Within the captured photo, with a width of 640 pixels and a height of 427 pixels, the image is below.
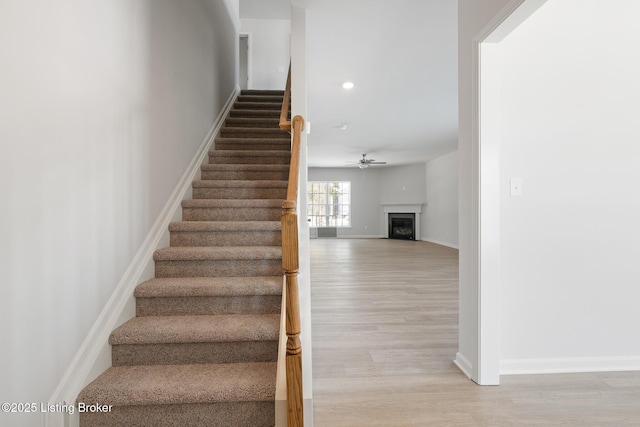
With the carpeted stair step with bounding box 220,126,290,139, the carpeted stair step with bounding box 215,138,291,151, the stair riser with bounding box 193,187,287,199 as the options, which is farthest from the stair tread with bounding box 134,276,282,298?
the carpeted stair step with bounding box 220,126,290,139

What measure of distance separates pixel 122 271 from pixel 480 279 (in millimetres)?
2271

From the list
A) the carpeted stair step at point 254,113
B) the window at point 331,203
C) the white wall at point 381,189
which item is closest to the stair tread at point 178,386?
the carpeted stair step at point 254,113

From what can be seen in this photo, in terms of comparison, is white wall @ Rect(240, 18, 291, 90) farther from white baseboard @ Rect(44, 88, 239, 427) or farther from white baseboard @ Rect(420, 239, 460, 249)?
white baseboard @ Rect(420, 239, 460, 249)

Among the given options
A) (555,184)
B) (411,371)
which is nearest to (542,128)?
(555,184)

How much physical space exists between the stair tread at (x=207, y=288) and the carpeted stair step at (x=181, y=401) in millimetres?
524

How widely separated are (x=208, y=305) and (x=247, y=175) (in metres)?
1.63

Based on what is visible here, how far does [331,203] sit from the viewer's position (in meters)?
11.4

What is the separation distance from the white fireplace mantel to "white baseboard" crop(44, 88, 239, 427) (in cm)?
891

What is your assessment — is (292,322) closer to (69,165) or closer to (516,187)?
(69,165)

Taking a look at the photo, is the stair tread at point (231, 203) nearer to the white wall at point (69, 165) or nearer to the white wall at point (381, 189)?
the white wall at point (69, 165)

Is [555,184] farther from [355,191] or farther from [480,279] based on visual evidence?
[355,191]

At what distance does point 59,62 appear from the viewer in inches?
54.6

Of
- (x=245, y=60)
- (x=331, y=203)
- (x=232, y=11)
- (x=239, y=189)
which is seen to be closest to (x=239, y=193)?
(x=239, y=189)

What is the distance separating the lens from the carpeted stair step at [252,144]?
12.2 ft
